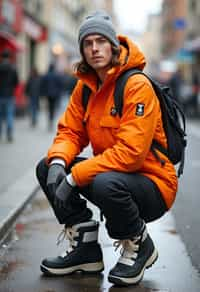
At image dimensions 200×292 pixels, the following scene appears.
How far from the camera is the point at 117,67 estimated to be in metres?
4.52

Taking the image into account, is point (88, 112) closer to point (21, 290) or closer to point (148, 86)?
point (148, 86)

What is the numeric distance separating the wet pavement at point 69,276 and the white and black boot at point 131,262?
6 centimetres

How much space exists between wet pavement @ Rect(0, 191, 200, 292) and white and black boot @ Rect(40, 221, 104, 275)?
54 mm

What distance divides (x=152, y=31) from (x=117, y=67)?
173 metres

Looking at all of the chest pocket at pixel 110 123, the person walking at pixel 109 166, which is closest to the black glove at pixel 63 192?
the person walking at pixel 109 166

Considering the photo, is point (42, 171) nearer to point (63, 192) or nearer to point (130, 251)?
point (63, 192)

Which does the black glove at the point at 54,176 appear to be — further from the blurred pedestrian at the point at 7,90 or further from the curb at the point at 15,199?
the blurred pedestrian at the point at 7,90

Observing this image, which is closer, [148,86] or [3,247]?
[148,86]

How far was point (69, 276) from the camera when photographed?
4832mm

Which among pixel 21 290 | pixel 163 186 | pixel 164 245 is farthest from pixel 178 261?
pixel 21 290

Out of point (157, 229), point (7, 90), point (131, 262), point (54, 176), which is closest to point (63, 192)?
point (54, 176)

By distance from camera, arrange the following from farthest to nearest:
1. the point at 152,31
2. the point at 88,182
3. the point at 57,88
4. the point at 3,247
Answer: the point at 152,31 < the point at 57,88 < the point at 3,247 < the point at 88,182

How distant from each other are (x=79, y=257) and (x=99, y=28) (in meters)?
1.52

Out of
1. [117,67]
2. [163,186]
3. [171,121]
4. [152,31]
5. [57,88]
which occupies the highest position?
[117,67]
